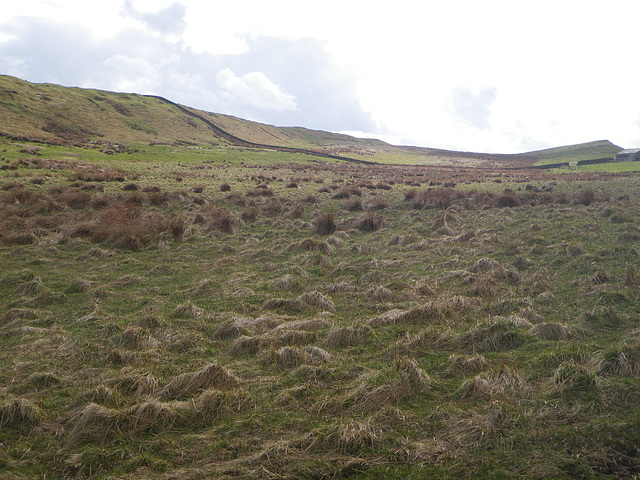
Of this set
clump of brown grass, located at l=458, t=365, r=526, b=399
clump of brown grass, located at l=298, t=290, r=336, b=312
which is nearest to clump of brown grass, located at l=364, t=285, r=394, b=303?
clump of brown grass, located at l=298, t=290, r=336, b=312

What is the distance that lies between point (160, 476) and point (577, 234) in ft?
54.7

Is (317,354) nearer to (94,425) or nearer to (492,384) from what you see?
(492,384)

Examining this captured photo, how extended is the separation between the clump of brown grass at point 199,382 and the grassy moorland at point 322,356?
0.03 m

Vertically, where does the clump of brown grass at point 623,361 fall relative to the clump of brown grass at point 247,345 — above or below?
above

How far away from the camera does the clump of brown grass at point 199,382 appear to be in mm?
6016

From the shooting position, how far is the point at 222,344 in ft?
26.1

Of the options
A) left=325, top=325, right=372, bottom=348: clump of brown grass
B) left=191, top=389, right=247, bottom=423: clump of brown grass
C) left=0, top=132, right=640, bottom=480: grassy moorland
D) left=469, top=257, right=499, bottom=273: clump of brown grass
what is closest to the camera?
left=0, top=132, right=640, bottom=480: grassy moorland

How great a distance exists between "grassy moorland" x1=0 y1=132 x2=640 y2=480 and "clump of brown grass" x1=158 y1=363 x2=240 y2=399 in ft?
0.09

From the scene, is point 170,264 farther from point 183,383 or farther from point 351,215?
point 351,215

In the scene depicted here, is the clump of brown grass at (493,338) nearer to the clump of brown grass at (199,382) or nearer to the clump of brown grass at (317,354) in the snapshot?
the clump of brown grass at (317,354)

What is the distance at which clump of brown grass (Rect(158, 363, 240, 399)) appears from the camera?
602cm

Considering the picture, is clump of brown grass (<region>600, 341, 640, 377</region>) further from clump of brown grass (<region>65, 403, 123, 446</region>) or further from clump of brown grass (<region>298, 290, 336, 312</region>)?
clump of brown grass (<region>65, 403, 123, 446</region>)

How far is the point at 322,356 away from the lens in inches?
279

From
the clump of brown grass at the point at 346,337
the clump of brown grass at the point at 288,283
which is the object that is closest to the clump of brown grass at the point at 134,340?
the clump of brown grass at the point at 346,337
